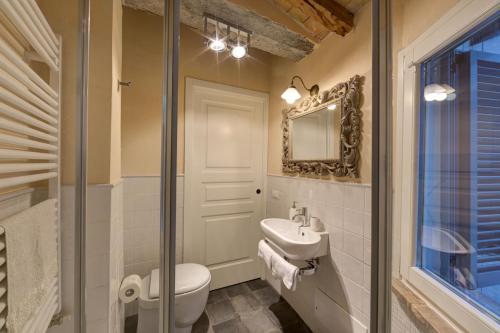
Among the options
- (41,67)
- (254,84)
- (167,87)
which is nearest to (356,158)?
(167,87)

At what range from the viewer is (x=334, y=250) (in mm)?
1259

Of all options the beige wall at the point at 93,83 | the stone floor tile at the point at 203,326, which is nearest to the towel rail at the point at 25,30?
the beige wall at the point at 93,83

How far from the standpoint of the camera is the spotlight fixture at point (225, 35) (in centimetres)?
130

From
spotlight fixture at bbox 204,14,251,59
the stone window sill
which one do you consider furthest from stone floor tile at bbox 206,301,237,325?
spotlight fixture at bbox 204,14,251,59

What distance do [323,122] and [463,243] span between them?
3.09 ft

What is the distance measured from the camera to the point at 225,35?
1.40 m

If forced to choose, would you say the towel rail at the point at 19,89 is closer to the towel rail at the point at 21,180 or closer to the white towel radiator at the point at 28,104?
the white towel radiator at the point at 28,104

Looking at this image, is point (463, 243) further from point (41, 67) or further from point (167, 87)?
point (41, 67)

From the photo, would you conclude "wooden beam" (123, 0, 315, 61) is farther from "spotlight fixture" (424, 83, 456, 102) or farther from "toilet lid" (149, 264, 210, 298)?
"toilet lid" (149, 264, 210, 298)

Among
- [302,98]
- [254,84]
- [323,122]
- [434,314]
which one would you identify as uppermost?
[254,84]

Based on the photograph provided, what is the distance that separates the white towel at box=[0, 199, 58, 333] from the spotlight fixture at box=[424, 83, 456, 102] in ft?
4.84

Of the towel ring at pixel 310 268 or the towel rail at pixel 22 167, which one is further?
the towel ring at pixel 310 268

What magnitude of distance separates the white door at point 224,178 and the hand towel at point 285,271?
656mm

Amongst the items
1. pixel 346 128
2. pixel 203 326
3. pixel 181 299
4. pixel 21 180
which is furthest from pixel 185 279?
→ pixel 346 128
